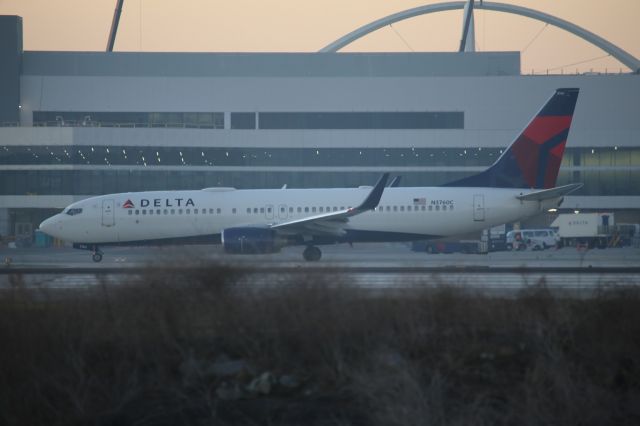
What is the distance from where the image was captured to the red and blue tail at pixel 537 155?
111 ft

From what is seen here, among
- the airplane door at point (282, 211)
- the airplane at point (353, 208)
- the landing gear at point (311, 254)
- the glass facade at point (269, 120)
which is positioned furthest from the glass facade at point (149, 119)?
the landing gear at point (311, 254)

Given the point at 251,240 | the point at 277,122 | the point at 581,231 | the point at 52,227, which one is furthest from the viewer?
the point at 277,122

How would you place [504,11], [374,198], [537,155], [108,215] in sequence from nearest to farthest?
[374,198] < [537,155] < [108,215] < [504,11]

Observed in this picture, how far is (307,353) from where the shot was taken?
557 inches

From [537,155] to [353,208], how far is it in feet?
28.8

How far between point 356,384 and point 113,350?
474 centimetres

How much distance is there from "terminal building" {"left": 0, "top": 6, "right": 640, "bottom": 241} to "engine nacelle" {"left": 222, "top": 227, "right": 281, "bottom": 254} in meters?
25.5

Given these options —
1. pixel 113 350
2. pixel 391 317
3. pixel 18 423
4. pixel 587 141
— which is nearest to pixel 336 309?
pixel 391 317

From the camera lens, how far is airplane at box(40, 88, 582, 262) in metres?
33.2

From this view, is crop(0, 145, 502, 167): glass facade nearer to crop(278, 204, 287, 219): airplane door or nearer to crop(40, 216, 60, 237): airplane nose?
crop(40, 216, 60, 237): airplane nose

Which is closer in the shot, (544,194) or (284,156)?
(544,194)

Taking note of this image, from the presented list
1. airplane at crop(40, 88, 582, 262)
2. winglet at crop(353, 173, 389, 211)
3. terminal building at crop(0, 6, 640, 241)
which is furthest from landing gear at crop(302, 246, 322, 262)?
terminal building at crop(0, 6, 640, 241)

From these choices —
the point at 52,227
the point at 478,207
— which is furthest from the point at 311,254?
the point at 52,227

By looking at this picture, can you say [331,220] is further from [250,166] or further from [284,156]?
[284,156]
